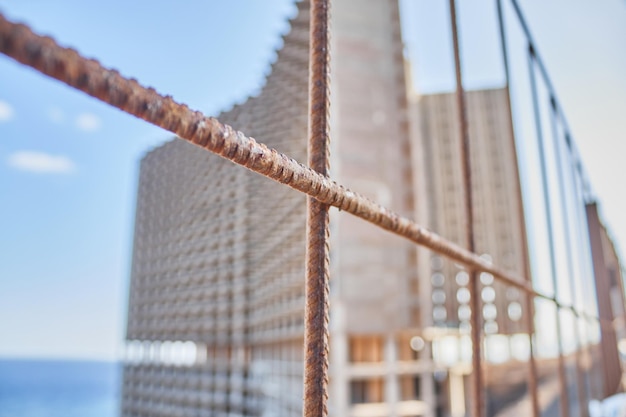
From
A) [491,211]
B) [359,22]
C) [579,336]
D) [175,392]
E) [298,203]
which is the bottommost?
[175,392]

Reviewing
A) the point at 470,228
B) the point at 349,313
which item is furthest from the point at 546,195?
the point at 349,313

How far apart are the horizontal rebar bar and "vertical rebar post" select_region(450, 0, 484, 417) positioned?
65 centimetres

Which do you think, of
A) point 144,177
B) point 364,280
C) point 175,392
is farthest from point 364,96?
point 144,177

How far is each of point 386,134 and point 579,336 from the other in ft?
46.5

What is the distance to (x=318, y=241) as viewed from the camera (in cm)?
50

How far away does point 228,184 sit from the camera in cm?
223

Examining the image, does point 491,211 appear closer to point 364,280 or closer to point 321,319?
point 364,280

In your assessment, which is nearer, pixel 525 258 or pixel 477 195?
pixel 525 258

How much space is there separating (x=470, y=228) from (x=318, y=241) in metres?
0.68

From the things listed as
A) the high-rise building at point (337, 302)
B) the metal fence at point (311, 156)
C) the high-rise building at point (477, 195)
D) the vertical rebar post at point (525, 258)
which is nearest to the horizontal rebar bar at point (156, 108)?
the metal fence at point (311, 156)

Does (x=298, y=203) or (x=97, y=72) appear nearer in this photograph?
(x=97, y=72)

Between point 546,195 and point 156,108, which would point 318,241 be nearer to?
point 156,108

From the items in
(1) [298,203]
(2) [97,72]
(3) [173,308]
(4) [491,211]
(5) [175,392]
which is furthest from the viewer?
(4) [491,211]

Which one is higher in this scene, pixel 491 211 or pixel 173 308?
pixel 491 211
